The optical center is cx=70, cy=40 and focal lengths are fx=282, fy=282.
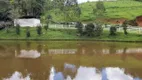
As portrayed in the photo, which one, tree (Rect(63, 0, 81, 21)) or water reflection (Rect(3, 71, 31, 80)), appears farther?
tree (Rect(63, 0, 81, 21))

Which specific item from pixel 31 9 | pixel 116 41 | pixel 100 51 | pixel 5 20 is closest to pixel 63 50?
pixel 100 51

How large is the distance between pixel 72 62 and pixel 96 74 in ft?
13.1

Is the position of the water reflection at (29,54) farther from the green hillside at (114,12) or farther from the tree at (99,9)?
the green hillside at (114,12)

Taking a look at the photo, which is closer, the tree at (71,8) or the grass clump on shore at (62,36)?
the grass clump on shore at (62,36)

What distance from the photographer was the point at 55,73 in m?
17.1

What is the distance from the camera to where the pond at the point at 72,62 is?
16.7 meters

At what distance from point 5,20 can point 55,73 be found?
2550cm

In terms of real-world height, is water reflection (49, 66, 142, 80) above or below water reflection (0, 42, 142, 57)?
above

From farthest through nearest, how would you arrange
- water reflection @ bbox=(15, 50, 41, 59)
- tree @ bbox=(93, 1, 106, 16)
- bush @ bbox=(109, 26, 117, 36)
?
tree @ bbox=(93, 1, 106, 16) → bush @ bbox=(109, 26, 117, 36) → water reflection @ bbox=(15, 50, 41, 59)

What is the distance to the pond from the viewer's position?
1669cm

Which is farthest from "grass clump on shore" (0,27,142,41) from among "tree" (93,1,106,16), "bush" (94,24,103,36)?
"tree" (93,1,106,16)

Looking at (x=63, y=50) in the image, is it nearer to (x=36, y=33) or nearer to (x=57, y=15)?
(x=36, y=33)

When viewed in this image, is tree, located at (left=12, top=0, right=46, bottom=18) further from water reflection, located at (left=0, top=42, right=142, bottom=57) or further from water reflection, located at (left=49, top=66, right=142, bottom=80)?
water reflection, located at (left=49, top=66, right=142, bottom=80)

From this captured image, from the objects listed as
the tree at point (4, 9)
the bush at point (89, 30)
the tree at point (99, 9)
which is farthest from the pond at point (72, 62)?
the tree at point (99, 9)
